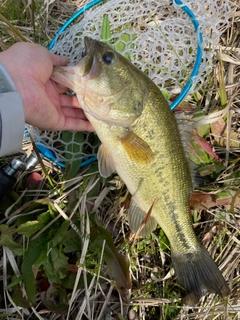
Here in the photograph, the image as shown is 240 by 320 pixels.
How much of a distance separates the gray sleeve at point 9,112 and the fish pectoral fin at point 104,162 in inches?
20.4

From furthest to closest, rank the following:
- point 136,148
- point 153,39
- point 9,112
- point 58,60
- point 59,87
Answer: point 153,39 → point 59,87 → point 58,60 → point 136,148 → point 9,112

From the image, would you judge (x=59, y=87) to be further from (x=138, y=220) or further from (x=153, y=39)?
(x=138, y=220)

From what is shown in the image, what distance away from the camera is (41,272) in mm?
2531

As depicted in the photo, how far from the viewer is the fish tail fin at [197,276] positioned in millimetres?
2398

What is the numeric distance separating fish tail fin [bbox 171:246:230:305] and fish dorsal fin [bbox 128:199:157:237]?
26cm

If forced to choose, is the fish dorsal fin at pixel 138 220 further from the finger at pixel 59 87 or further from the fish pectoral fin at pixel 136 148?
the finger at pixel 59 87

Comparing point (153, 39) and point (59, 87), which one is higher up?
point (153, 39)

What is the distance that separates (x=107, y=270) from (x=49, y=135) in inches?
43.0

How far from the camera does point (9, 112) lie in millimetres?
2039

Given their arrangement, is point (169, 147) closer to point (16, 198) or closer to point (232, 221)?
point (232, 221)

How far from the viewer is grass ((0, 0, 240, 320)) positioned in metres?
2.45

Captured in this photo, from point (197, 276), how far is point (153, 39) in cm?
174

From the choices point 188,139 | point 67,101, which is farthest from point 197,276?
point 67,101

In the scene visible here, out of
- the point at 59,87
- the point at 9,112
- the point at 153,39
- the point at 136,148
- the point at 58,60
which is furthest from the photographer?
the point at 153,39
